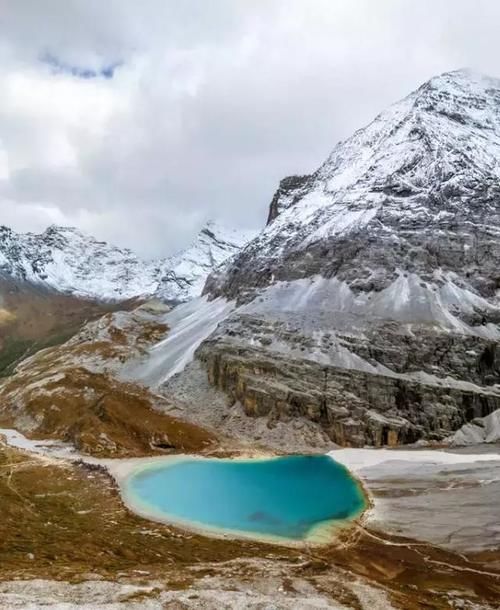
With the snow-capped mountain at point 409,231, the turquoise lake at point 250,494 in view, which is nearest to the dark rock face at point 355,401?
the turquoise lake at point 250,494

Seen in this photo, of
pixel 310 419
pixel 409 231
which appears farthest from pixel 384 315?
pixel 409 231

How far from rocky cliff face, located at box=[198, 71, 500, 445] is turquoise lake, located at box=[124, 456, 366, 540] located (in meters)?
24.3

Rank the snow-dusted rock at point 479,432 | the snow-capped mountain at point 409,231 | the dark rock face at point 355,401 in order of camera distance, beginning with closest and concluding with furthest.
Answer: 1. the snow-dusted rock at point 479,432
2. the dark rock face at point 355,401
3. the snow-capped mountain at point 409,231

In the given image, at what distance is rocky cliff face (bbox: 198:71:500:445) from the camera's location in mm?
115750

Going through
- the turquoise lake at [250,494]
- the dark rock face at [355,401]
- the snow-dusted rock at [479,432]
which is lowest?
the snow-dusted rock at [479,432]

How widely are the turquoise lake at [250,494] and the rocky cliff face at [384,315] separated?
24261mm

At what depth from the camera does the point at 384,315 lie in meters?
142

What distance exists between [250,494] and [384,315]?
263ft

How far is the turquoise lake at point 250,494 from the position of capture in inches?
2393

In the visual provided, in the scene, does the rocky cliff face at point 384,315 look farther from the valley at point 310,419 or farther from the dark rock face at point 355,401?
the valley at point 310,419

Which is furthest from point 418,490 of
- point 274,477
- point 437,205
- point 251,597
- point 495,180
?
point 495,180

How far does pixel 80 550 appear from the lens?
45625 mm

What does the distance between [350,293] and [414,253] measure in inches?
971

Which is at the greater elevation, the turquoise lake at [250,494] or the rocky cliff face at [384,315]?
the rocky cliff face at [384,315]
